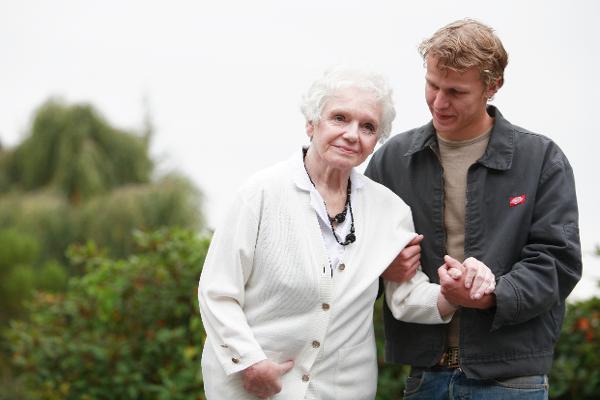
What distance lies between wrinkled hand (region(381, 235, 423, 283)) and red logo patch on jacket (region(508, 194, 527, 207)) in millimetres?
316

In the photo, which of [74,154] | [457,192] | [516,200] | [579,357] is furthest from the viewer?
[74,154]

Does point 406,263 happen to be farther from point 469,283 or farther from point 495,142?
point 495,142

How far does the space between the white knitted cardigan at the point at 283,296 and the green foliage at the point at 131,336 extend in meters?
1.93

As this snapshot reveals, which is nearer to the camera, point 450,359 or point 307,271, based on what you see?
point 307,271

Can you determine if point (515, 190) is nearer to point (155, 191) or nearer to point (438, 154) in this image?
point (438, 154)

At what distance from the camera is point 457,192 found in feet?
9.82

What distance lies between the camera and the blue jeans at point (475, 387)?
2.88m

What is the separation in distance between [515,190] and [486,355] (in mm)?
550

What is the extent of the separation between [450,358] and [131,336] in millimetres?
2568

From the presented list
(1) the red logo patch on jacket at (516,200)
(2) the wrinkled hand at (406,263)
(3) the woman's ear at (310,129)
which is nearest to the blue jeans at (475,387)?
(2) the wrinkled hand at (406,263)

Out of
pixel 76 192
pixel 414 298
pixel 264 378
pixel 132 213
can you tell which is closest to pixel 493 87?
pixel 414 298

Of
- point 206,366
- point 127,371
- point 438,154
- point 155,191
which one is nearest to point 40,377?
point 127,371

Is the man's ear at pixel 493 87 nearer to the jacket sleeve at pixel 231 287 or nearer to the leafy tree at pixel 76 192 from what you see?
the jacket sleeve at pixel 231 287

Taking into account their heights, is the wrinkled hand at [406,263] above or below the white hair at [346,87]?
below
